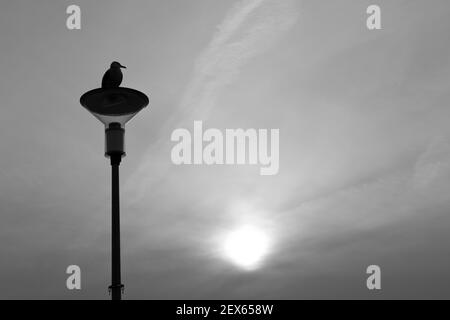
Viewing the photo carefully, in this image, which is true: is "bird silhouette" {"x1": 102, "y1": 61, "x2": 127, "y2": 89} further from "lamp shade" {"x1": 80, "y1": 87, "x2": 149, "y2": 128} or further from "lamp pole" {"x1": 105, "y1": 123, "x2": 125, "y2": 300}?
"lamp pole" {"x1": 105, "y1": 123, "x2": 125, "y2": 300}

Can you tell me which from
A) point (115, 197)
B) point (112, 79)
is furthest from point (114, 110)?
point (115, 197)

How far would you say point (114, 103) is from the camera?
9.09 metres

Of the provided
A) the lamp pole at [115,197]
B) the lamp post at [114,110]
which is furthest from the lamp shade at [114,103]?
the lamp pole at [115,197]

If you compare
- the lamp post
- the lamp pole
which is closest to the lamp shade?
the lamp post

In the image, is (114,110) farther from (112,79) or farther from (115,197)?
(115,197)

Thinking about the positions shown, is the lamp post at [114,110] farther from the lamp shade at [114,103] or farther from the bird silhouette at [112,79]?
the bird silhouette at [112,79]

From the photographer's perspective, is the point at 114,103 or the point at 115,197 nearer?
the point at 115,197

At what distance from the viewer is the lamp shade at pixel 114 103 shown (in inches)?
351

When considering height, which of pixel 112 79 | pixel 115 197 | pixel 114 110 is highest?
pixel 112 79
